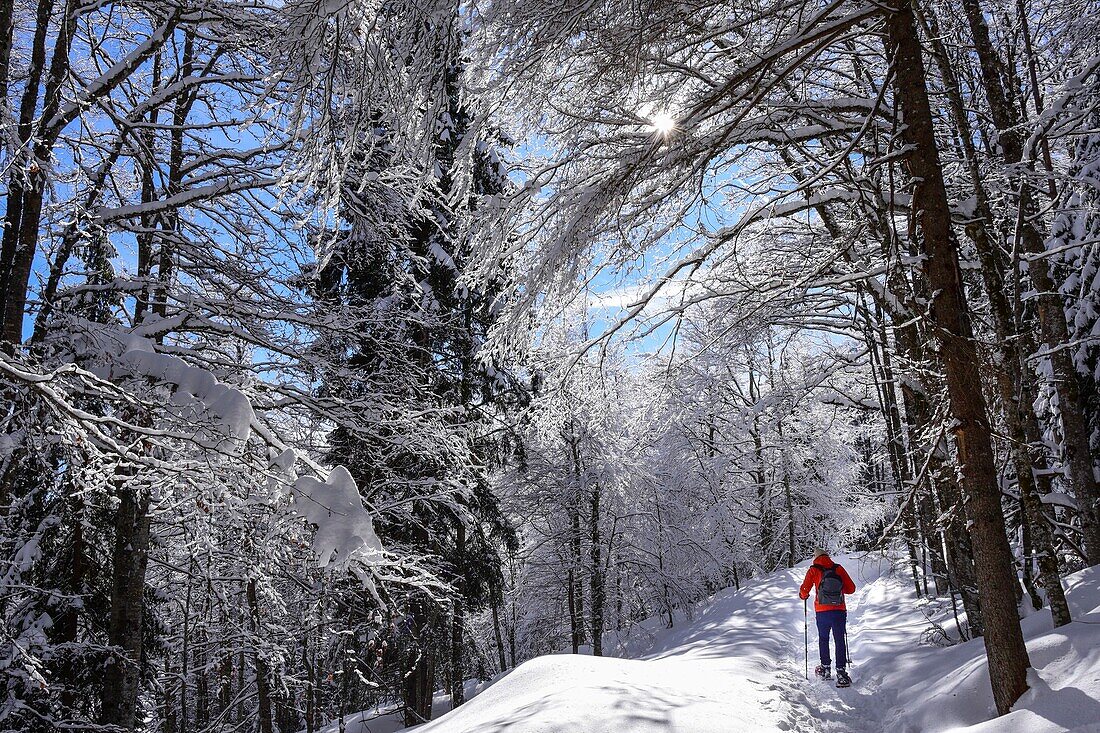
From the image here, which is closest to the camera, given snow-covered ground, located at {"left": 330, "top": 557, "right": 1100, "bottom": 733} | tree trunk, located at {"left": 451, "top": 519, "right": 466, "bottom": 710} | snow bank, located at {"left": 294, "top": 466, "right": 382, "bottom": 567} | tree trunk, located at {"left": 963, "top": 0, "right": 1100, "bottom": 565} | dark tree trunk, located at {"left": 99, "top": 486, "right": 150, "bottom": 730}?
snow bank, located at {"left": 294, "top": 466, "right": 382, "bottom": 567}

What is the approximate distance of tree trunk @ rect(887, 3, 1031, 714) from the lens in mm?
4145

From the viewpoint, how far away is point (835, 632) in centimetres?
829

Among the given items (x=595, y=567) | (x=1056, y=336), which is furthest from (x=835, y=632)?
(x=595, y=567)

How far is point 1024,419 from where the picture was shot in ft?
21.6

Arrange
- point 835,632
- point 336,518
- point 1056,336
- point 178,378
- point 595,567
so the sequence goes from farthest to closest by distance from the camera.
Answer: point 595,567 < point 835,632 < point 1056,336 < point 178,378 < point 336,518

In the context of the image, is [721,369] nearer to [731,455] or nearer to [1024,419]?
[1024,419]

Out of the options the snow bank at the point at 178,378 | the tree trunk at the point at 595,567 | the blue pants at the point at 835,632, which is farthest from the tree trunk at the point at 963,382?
the tree trunk at the point at 595,567

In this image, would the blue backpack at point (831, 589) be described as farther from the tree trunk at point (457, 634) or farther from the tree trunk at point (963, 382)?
the tree trunk at point (457, 634)

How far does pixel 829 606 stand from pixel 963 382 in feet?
16.8

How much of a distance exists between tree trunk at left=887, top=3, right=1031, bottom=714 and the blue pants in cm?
424

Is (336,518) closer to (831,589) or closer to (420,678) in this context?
(831,589)

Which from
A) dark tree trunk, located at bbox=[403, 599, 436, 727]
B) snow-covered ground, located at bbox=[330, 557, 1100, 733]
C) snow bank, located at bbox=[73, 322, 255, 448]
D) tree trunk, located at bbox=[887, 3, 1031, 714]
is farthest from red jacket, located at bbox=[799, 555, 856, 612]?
snow bank, located at bbox=[73, 322, 255, 448]

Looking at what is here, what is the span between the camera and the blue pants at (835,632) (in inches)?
320

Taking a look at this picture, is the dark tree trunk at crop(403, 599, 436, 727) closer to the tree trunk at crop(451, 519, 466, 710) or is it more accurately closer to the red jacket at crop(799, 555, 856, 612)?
the tree trunk at crop(451, 519, 466, 710)
